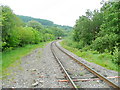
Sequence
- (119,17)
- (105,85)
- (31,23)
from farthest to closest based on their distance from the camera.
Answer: (31,23)
(119,17)
(105,85)

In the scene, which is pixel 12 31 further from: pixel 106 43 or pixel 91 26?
pixel 91 26

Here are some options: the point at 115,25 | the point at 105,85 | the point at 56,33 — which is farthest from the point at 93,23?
the point at 56,33

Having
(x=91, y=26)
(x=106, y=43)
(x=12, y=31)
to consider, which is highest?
(x=91, y=26)

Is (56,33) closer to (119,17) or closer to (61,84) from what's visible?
(119,17)

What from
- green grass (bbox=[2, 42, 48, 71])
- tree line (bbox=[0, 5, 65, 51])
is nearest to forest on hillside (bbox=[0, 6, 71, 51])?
tree line (bbox=[0, 5, 65, 51])

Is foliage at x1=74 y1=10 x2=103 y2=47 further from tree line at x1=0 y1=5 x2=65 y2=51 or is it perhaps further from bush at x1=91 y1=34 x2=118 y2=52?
tree line at x1=0 y1=5 x2=65 y2=51

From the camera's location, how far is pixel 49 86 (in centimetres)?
512

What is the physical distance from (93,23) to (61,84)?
21.9m

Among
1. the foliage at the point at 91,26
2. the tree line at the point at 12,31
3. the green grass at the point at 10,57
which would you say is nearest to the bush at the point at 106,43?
the foliage at the point at 91,26

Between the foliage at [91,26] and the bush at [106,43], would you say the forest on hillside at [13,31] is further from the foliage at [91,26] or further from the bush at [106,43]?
the foliage at [91,26]

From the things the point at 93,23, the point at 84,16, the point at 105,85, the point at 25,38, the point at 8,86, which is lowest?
the point at 8,86

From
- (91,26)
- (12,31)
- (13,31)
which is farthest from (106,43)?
(13,31)

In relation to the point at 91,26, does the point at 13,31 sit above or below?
below

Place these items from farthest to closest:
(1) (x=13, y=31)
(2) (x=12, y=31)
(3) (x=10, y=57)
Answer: (1) (x=13, y=31) < (2) (x=12, y=31) < (3) (x=10, y=57)
